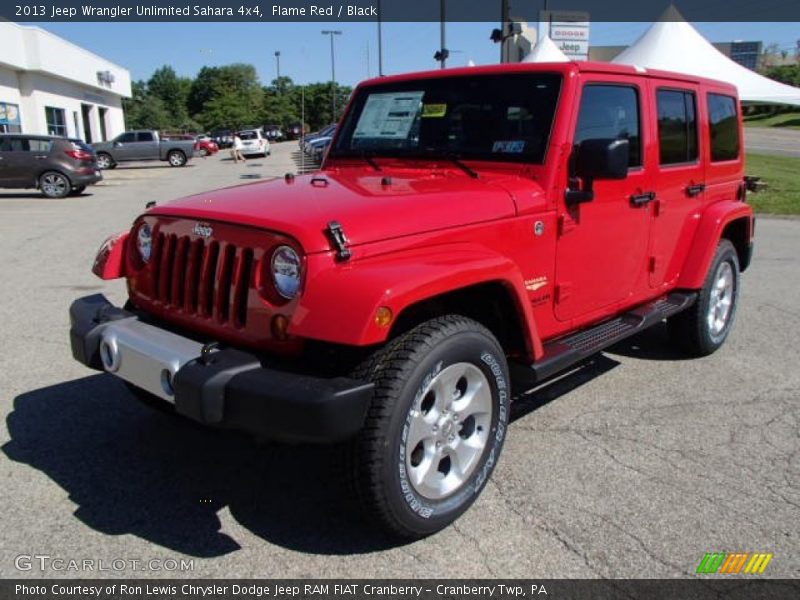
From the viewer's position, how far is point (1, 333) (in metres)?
5.50

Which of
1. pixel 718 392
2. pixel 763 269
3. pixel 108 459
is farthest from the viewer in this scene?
pixel 763 269

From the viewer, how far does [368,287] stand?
2.44 m

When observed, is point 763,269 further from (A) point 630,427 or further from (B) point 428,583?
(B) point 428,583

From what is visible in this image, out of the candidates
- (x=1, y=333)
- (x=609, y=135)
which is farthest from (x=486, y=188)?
(x=1, y=333)

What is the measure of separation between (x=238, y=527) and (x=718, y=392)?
10.4 feet

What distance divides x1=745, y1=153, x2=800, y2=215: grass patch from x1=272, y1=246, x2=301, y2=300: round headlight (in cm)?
1264

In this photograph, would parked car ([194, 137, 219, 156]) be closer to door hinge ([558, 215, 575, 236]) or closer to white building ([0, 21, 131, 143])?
white building ([0, 21, 131, 143])

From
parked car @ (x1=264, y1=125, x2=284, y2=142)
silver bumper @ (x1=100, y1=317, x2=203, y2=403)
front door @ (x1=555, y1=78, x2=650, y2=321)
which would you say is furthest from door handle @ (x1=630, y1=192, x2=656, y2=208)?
parked car @ (x1=264, y1=125, x2=284, y2=142)

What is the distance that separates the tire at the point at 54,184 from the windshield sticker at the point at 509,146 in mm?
17414

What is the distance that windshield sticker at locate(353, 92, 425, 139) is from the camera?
4039 millimetres

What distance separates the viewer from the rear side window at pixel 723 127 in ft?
16.1

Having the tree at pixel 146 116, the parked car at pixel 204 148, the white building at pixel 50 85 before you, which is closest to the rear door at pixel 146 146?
the white building at pixel 50 85

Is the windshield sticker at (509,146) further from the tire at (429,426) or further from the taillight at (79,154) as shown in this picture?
the taillight at (79,154)

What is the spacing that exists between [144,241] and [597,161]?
2248 mm
